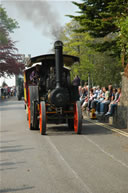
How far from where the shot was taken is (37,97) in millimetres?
12625

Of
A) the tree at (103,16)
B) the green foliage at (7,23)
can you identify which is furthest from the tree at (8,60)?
the tree at (103,16)

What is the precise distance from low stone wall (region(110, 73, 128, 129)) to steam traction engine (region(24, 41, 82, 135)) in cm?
192

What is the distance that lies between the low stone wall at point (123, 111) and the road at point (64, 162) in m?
1.73

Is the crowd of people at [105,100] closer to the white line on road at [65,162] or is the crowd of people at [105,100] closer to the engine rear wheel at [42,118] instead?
the engine rear wheel at [42,118]

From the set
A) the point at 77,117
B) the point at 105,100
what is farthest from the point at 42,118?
the point at 105,100

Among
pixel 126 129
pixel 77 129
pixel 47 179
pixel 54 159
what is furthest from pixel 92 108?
pixel 47 179

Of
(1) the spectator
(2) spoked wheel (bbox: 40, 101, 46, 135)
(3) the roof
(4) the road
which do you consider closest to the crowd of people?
(1) the spectator

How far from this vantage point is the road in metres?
5.77

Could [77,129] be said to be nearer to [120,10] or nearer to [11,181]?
[11,181]

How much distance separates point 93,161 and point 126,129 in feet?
18.6

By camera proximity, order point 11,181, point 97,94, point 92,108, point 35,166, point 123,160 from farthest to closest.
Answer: point 97,94
point 92,108
point 123,160
point 35,166
point 11,181

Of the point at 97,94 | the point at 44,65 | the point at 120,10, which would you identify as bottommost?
the point at 97,94

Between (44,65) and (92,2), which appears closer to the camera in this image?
(44,65)

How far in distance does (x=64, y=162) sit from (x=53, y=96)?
14.4 feet
